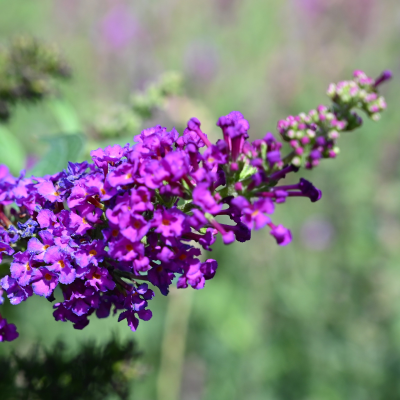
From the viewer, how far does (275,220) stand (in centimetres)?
648

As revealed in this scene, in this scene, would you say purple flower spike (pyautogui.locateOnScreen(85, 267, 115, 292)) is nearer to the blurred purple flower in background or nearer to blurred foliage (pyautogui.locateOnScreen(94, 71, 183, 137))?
blurred foliage (pyautogui.locateOnScreen(94, 71, 183, 137))

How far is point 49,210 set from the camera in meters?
1.75

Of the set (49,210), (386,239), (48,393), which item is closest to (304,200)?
(386,239)

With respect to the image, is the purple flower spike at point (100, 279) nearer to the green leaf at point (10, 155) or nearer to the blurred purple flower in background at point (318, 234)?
the green leaf at point (10, 155)

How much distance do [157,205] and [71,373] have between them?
1.52 meters

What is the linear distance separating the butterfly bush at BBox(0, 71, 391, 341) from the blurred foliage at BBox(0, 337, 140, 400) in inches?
39.6

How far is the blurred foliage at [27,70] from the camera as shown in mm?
3289

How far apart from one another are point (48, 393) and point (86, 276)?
1276 millimetres

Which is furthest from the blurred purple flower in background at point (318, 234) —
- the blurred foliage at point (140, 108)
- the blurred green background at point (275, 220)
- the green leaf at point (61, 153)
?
the green leaf at point (61, 153)

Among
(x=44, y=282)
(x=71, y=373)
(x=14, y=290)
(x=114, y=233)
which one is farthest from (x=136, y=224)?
(x=71, y=373)

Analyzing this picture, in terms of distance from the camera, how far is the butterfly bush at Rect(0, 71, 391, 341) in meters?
1.56

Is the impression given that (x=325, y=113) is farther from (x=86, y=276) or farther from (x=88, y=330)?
(x=88, y=330)

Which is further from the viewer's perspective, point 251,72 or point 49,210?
point 251,72

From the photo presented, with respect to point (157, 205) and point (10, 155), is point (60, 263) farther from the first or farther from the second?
point (10, 155)
